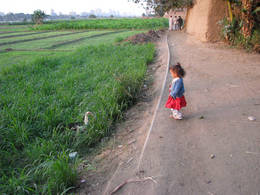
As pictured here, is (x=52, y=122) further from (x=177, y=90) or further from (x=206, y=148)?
(x=206, y=148)

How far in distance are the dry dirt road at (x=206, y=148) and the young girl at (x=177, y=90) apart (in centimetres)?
20

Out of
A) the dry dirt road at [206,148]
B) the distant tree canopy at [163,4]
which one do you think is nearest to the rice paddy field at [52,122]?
the dry dirt road at [206,148]

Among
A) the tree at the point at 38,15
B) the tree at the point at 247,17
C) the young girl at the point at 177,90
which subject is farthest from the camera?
the tree at the point at 38,15

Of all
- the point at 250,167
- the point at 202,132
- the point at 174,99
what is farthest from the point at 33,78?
the point at 250,167

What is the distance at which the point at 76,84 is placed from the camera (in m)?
5.23

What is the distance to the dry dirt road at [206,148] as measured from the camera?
2.04 metres

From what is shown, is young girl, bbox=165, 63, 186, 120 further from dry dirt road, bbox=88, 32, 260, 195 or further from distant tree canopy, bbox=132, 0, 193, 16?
distant tree canopy, bbox=132, 0, 193, 16

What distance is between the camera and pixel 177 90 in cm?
326

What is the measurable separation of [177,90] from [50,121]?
82.4 inches

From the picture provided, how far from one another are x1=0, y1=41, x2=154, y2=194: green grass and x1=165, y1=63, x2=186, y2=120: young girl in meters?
0.99

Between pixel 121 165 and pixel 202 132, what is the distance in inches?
50.0

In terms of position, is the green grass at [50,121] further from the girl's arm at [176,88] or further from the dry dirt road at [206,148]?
the girl's arm at [176,88]

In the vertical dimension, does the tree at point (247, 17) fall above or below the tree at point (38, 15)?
below

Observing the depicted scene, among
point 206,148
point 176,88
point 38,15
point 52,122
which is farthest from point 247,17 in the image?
point 38,15
